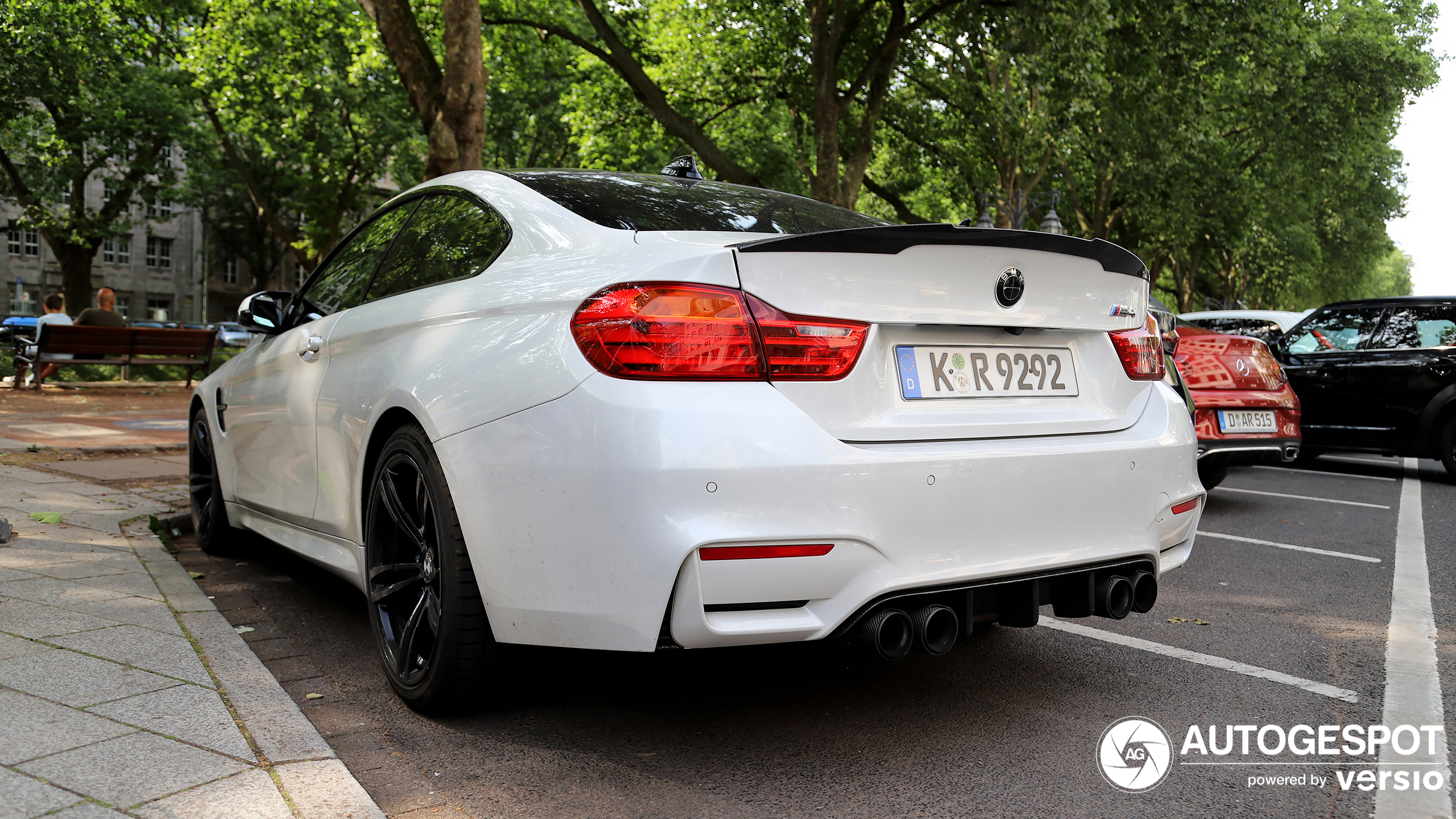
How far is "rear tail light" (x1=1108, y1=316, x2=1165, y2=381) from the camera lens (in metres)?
3.20

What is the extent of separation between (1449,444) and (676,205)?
9.16 metres

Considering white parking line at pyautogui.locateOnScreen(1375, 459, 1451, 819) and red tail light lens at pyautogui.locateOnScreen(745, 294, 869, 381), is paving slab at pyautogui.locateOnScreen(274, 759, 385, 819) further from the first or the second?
white parking line at pyautogui.locateOnScreen(1375, 459, 1451, 819)

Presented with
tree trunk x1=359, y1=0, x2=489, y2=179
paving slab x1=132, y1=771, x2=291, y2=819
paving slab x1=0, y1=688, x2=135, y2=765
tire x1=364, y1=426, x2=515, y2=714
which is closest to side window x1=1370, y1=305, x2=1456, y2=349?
tree trunk x1=359, y1=0, x2=489, y2=179

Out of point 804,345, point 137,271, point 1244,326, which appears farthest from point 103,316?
point 137,271

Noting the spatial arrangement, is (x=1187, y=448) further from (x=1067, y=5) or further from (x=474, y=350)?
(x=1067, y=5)

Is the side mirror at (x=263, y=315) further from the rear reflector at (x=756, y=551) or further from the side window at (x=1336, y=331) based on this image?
the side window at (x=1336, y=331)

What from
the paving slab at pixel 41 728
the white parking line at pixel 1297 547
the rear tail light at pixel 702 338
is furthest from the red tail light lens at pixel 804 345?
the white parking line at pixel 1297 547

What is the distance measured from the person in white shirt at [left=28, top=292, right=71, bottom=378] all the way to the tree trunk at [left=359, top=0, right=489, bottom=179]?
8154 mm

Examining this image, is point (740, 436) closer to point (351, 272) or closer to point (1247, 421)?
point (351, 272)

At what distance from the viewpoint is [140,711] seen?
9.16 ft

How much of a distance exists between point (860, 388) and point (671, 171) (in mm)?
1608

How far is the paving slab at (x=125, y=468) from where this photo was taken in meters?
7.32

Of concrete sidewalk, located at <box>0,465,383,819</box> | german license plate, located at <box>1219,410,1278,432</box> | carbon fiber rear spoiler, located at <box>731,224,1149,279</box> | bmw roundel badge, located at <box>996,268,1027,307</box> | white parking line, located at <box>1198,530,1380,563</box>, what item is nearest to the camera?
concrete sidewalk, located at <box>0,465,383,819</box>

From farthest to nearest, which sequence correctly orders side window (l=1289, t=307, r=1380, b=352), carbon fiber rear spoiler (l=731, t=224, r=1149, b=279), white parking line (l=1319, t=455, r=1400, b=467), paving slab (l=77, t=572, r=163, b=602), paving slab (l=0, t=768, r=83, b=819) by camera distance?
white parking line (l=1319, t=455, r=1400, b=467) < side window (l=1289, t=307, r=1380, b=352) < paving slab (l=77, t=572, r=163, b=602) < carbon fiber rear spoiler (l=731, t=224, r=1149, b=279) < paving slab (l=0, t=768, r=83, b=819)
